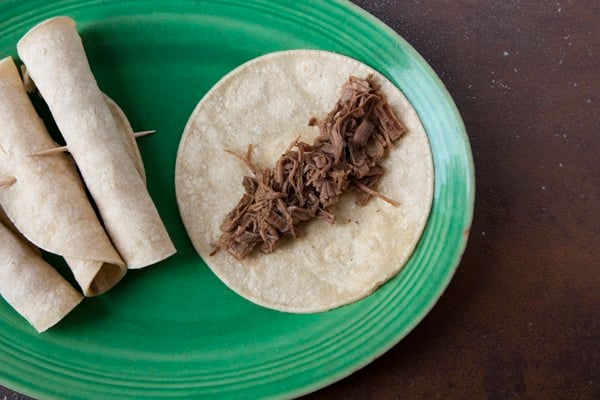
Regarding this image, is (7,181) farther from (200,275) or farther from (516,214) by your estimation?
(516,214)

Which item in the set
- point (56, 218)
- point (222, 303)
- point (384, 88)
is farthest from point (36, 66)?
point (384, 88)

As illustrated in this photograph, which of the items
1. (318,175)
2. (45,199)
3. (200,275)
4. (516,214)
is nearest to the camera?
(45,199)

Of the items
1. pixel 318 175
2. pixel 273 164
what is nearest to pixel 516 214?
pixel 318 175

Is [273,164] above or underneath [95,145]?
underneath

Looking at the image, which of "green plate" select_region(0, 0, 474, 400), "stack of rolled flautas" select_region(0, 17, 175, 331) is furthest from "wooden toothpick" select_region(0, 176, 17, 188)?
"green plate" select_region(0, 0, 474, 400)

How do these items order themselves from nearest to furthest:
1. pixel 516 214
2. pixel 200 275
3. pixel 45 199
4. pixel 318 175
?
pixel 45 199
pixel 318 175
pixel 200 275
pixel 516 214
